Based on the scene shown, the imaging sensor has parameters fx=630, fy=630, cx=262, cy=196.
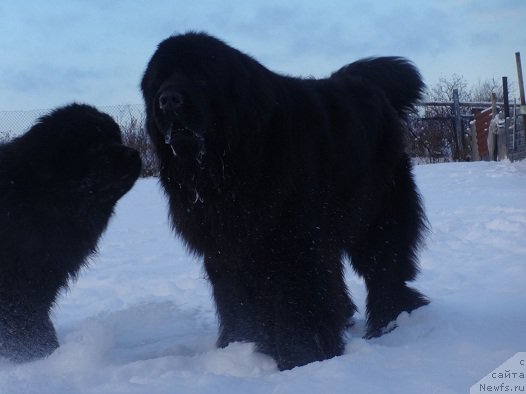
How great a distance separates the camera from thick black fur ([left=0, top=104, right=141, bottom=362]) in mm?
3053

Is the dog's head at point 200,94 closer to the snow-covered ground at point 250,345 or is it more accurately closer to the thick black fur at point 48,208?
the snow-covered ground at point 250,345

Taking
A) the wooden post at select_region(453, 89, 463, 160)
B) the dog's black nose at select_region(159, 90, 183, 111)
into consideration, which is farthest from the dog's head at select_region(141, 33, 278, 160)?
the wooden post at select_region(453, 89, 463, 160)

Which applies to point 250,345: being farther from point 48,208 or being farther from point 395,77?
point 395,77

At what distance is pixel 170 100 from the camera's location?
2.32 m

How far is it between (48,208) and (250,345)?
49.3 inches

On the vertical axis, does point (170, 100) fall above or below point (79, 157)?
above

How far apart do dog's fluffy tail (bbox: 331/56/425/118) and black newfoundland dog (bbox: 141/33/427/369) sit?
0.96 m

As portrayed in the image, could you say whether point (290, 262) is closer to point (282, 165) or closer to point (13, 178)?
point (282, 165)

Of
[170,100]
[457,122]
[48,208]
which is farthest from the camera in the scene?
[457,122]

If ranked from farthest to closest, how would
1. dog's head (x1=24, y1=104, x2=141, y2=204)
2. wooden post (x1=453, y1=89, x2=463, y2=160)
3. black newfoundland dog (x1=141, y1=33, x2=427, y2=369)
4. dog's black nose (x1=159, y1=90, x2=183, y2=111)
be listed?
wooden post (x1=453, y1=89, x2=463, y2=160)
dog's head (x1=24, y1=104, x2=141, y2=204)
black newfoundland dog (x1=141, y1=33, x2=427, y2=369)
dog's black nose (x1=159, y1=90, x2=183, y2=111)

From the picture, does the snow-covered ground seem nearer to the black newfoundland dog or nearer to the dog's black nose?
the black newfoundland dog

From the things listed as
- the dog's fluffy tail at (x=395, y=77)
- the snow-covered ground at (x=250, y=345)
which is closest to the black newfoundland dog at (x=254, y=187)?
the snow-covered ground at (x=250, y=345)

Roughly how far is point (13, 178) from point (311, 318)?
1676 mm

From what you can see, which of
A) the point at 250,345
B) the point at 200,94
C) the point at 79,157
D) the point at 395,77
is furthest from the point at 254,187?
the point at 395,77
